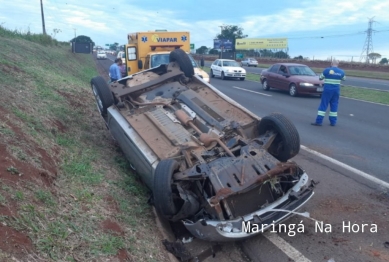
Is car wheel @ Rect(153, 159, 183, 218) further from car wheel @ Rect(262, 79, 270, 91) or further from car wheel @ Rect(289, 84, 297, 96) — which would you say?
car wheel @ Rect(262, 79, 270, 91)

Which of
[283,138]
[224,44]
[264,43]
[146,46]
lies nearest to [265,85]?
[146,46]

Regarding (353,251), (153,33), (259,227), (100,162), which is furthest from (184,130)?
(153,33)

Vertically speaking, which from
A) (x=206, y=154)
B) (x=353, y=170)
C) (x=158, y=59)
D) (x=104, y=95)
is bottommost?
(x=353, y=170)

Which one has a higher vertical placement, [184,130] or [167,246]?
[184,130]

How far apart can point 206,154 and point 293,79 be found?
13892 mm

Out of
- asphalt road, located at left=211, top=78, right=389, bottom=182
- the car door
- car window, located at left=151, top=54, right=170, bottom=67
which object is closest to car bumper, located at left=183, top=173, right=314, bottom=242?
asphalt road, located at left=211, top=78, right=389, bottom=182

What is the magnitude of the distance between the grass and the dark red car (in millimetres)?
11236

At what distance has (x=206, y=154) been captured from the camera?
549cm

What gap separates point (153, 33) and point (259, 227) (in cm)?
1085

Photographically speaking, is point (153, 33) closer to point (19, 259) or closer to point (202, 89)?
point (202, 89)

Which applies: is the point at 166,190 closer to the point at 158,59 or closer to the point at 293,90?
the point at 158,59

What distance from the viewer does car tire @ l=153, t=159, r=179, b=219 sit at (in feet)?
15.7

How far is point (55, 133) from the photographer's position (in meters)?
7.13

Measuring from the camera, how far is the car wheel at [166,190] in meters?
4.79
